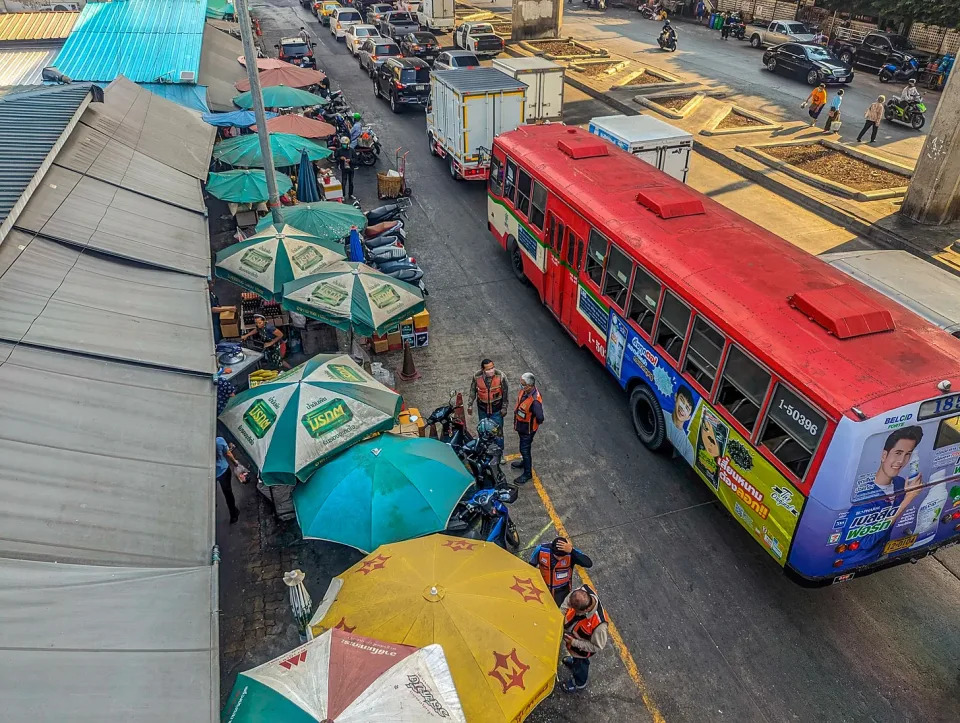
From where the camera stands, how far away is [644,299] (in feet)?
31.7

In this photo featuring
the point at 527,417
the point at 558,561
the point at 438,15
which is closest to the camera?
the point at 558,561

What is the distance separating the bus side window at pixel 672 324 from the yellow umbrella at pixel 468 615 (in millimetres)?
4104

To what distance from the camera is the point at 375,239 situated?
1494cm

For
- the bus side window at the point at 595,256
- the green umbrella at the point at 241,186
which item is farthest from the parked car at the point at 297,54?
the bus side window at the point at 595,256

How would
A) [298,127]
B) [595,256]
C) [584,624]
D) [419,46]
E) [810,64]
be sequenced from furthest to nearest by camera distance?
[419,46], [810,64], [298,127], [595,256], [584,624]

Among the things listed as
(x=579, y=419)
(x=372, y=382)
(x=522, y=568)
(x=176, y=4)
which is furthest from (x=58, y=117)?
(x=176, y=4)

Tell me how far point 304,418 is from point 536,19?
116 ft

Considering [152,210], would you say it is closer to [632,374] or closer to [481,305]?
[481,305]

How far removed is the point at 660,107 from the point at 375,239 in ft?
51.1

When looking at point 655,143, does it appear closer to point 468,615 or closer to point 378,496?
point 378,496

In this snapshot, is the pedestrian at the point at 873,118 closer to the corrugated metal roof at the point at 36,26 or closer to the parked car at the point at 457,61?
the parked car at the point at 457,61

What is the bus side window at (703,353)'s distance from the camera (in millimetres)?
8211

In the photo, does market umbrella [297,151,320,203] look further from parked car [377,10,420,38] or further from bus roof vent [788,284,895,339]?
parked car [377,10,420,38]

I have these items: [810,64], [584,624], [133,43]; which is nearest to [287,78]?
[133,43]
